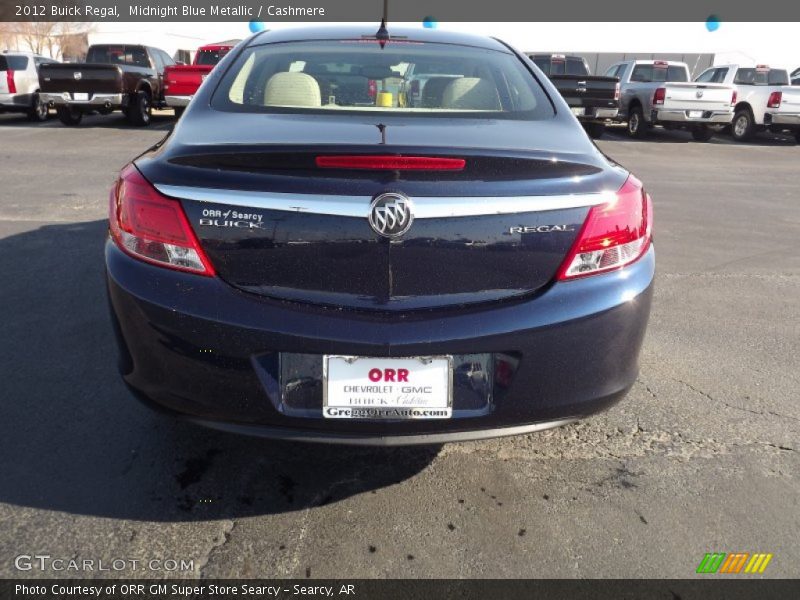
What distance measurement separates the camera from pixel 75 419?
3.08 m

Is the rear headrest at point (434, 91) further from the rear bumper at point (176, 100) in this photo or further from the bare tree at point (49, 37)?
the bare tree at point (49, 37)

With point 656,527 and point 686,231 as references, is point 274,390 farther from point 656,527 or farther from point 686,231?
point 686,231

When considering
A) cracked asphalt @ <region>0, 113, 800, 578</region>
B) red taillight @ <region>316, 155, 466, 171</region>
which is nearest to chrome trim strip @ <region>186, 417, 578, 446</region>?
cracked asphalt @ <region>0, 113, 800, 578</region>

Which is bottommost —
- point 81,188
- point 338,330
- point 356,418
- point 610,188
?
point 81,188

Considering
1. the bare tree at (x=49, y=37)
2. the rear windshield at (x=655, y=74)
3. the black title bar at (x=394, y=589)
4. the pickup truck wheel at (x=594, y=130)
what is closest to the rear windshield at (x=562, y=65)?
the rear windshield at (x=655, y=74)

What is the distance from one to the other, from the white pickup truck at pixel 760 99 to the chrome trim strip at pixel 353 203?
52.7ft

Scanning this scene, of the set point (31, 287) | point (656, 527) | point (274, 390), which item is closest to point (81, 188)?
point (31, 287)

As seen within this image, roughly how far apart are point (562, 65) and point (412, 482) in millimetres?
16650

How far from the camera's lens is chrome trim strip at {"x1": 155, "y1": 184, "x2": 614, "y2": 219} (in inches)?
82.2

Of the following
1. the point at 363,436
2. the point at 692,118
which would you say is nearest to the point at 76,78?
the point at 692,118

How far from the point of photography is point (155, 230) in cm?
223

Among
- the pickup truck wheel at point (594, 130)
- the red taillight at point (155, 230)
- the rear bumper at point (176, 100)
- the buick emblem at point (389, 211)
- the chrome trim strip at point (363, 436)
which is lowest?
the chrome trim strip at point (363, 436)

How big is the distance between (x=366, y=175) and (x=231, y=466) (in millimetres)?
1307

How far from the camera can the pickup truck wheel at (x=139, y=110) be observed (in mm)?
15430
